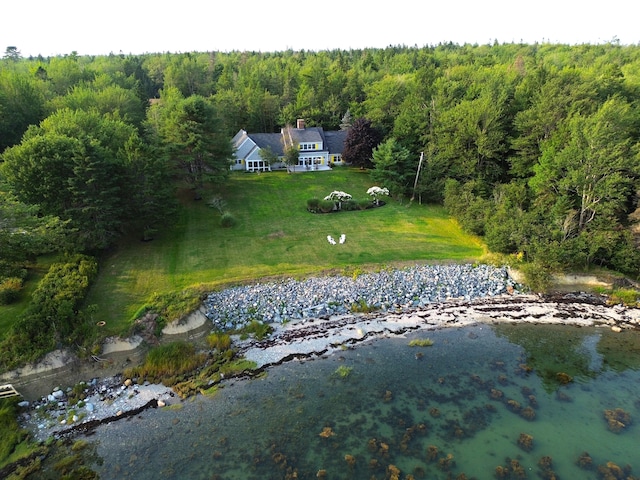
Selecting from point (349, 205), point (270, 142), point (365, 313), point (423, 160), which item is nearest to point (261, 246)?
point (365, 313)

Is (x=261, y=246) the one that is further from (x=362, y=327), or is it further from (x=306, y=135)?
(x=306, y=135)

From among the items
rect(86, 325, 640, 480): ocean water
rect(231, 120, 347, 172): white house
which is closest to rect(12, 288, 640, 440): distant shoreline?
rect(86, 325, 640, 480): ocean water

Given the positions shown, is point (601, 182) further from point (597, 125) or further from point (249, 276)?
point (249, 276)

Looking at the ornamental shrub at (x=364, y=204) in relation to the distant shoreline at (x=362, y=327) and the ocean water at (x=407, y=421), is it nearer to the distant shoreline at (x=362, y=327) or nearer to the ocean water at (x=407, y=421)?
the distant shoreline at (x=362, y=327)

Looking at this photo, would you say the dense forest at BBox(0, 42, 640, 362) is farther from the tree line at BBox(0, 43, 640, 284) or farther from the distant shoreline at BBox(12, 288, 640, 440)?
the distant shoreline at BBox(12, 288, 640, 440)

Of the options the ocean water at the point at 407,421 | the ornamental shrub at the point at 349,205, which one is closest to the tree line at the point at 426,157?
the ornamental shrub at the point at 349,205

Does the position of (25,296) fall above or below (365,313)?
above
